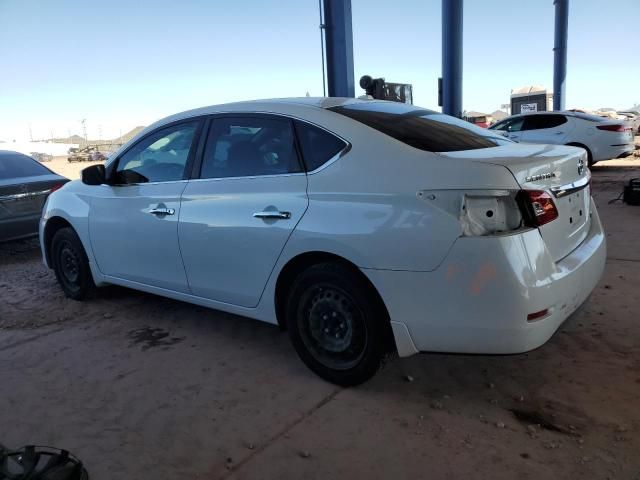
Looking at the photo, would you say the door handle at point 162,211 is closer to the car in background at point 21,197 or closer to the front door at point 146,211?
the front door at point 146,211

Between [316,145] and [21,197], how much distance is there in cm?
519

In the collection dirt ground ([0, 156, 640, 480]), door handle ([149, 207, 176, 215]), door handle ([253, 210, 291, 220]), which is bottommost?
dirt ground ([0, 156, 640, 480])

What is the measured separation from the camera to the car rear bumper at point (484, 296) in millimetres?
2346

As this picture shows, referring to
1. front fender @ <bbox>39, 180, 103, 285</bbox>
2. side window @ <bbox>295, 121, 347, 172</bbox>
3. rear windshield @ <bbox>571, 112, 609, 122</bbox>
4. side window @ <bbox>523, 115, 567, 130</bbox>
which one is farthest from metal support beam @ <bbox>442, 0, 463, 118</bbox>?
side window @ <bbox>295, 121, 347, 172</bbox>

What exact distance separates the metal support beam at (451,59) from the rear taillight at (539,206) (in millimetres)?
11934

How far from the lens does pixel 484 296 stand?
238 cm

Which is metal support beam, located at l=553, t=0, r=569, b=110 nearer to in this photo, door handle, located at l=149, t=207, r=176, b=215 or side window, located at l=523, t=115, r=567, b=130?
side window, located at l=523, t=115, r=567, b=130

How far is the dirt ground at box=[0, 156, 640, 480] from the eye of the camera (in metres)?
2.37

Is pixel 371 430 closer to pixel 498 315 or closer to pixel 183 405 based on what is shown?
pixel 498 315

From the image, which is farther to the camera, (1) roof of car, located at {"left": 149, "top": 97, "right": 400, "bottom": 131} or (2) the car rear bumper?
(1) roof of car, located at {"left": 149, "top": 97, "right": 400, "bottom": 131}

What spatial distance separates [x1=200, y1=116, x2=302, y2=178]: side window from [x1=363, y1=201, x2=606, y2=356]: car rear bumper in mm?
917

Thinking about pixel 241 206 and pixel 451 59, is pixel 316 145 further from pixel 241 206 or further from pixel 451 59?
pixel 451 59

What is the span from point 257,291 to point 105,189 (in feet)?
6.04

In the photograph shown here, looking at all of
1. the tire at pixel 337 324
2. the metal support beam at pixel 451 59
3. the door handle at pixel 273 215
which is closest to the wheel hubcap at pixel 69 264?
the door handle at pixel 273 215
